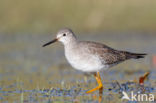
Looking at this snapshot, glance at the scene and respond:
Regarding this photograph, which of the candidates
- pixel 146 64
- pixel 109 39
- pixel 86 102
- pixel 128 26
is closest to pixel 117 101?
pixel 86 102

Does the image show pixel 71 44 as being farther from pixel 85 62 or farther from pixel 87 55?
pixel 85 62

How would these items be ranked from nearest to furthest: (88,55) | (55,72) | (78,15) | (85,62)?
(85,62), (88,55), (55,72), (78,15)

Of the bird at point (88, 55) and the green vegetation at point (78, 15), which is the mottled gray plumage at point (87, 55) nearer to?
the bird at point (88, 55)

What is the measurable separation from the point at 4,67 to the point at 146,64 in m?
4.04

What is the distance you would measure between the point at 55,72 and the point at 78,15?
7.22 meters

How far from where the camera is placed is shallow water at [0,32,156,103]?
8555mm

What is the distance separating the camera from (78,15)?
18.5 metres

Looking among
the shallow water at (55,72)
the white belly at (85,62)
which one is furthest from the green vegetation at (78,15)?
the white belly at (85,62)

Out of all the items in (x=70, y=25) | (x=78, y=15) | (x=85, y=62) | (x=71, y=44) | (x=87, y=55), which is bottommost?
(x=85, y=62)

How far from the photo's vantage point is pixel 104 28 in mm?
18078

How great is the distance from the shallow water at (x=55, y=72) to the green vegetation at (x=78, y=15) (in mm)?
486

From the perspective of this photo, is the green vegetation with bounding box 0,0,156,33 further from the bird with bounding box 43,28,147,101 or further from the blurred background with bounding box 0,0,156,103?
the bird with bounding box 43,28,147,101

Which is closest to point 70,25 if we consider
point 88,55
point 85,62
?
point 88,55

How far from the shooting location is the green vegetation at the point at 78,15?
18094mm
